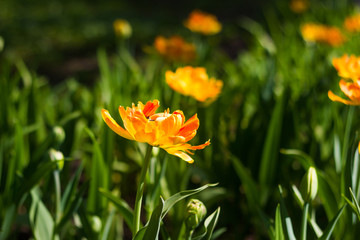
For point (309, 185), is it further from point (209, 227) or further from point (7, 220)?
point (7, 220)

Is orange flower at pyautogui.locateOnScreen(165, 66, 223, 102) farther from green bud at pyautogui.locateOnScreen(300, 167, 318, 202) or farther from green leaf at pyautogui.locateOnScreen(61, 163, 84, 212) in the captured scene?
green bud at pyautogui.locateOnScreen(300, 167, 318, 202)

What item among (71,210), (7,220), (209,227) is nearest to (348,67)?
(209,227)

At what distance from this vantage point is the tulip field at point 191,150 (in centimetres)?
84

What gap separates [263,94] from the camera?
1632 mm

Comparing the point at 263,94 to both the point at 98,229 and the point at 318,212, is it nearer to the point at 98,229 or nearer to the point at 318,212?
the point at 318,212

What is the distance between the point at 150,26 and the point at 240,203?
3.50 meters

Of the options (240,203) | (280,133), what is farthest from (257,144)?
(240,203)

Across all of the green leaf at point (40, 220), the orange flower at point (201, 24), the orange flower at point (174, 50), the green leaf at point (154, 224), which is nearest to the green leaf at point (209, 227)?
the green leaf at point (154, 224)

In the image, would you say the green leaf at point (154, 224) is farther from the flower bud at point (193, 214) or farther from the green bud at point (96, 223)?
the green bud at point (96, 223)

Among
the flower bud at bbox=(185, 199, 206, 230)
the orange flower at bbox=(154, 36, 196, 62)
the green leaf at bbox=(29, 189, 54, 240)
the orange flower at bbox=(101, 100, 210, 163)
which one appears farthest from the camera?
the orange flower at bbox=(154, 36, 196, 62)

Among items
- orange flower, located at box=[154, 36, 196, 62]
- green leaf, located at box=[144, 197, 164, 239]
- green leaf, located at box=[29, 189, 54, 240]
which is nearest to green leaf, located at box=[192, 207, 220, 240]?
green leaf, located at box=[144, 197, 164, 239]

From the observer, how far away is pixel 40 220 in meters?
1.02

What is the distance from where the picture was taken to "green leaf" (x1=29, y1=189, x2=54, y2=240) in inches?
39.8

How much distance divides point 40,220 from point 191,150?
60 cm
